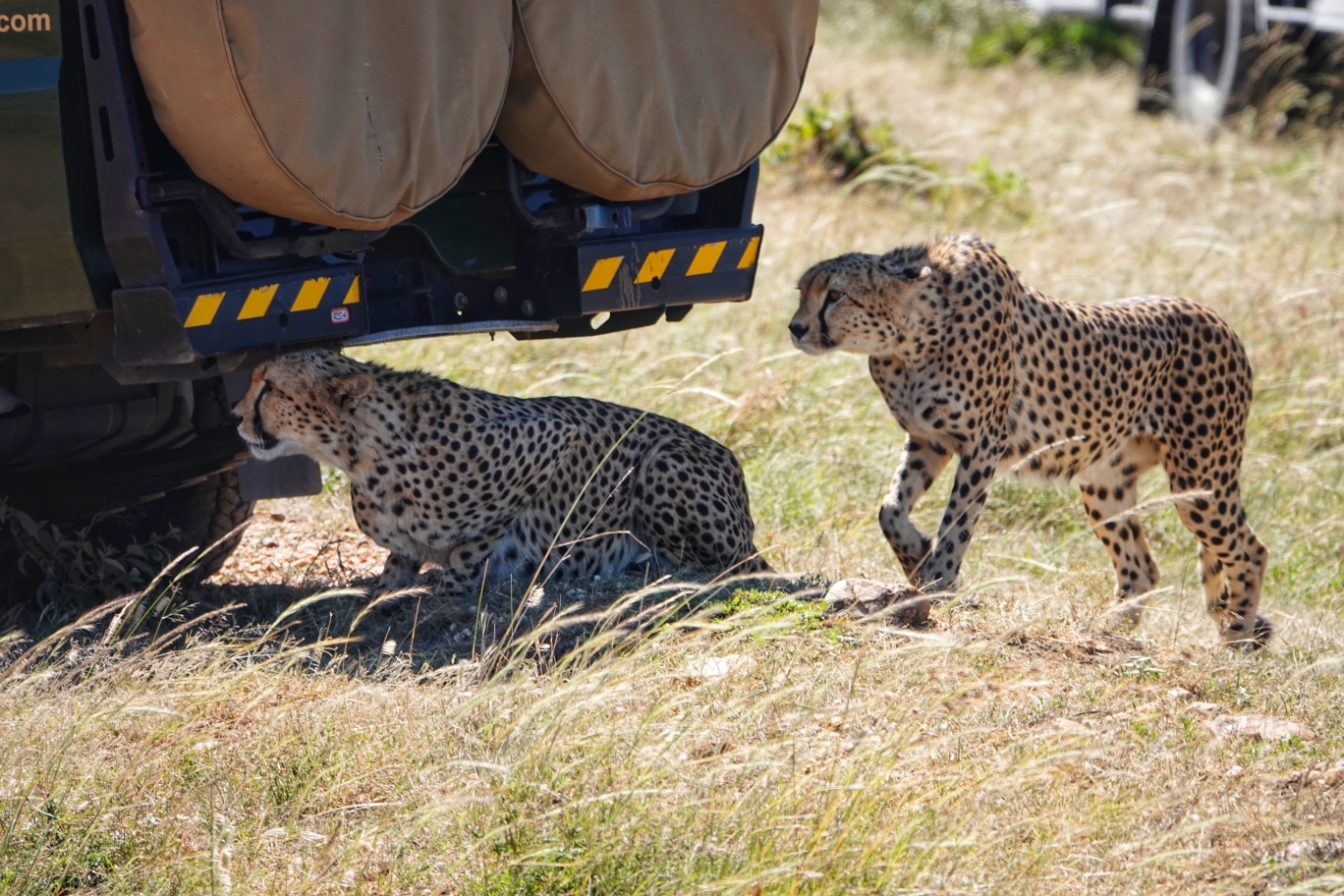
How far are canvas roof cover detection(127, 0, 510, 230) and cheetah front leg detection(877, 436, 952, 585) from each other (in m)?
1.92

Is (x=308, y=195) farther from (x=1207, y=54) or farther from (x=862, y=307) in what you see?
(x=1207, y=54)

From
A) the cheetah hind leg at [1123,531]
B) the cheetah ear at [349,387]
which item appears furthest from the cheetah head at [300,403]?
the cheetah hind leg at [1123,531]

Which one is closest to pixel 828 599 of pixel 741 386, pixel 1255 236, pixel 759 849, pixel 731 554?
pixel 731 554

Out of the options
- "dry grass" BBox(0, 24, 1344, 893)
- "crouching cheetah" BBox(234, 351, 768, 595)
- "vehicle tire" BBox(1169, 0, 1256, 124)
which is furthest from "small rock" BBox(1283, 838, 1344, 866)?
"vehicle tire" BBox(1169, 0, 1256, 124)

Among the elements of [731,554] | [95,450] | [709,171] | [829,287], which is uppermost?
[709,171]

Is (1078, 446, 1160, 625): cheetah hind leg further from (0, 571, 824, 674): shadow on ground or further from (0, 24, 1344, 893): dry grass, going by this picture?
(0, 571, 824, 674): shadow on ground

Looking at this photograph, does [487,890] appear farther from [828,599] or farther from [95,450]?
[95,450]

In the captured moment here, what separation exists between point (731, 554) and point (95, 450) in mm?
2010

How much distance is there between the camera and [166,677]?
3.96m

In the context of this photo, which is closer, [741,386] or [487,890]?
[487,890]

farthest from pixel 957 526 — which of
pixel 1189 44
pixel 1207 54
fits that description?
pixel 1207 54

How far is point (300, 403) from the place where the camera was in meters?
4.78

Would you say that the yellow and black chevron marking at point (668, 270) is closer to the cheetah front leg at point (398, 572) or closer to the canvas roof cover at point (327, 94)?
the canvas roof cover at point (327, 94)

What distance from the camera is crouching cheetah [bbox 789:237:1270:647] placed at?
5.21 m
